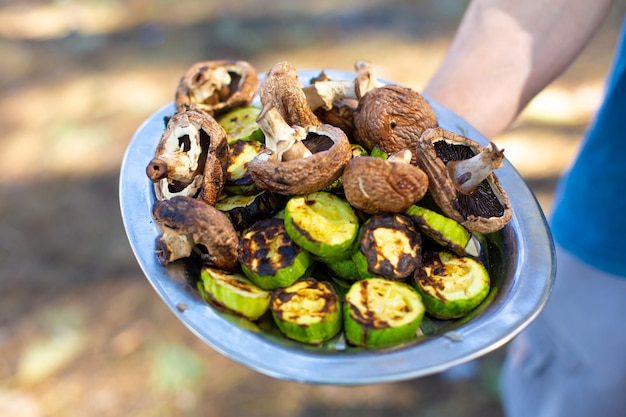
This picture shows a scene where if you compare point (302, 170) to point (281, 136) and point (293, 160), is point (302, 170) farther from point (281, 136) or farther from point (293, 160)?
point (281, 136)

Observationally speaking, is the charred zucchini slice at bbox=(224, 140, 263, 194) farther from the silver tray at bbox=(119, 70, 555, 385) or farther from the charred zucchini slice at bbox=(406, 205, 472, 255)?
the charred zucchini slice at bbox=(406, 205, 472, 255)

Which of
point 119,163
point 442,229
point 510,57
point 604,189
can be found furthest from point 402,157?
point 119,163

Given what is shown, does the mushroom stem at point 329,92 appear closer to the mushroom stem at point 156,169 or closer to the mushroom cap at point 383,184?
the mushroom cap at point 383,184

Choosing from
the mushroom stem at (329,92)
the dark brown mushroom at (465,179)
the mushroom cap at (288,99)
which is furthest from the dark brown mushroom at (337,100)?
the dark brown mushroom at (465,179)

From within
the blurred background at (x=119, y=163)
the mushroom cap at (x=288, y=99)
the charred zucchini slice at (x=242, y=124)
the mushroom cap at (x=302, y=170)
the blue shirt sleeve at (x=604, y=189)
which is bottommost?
the blurred background at (x=119, y=163)

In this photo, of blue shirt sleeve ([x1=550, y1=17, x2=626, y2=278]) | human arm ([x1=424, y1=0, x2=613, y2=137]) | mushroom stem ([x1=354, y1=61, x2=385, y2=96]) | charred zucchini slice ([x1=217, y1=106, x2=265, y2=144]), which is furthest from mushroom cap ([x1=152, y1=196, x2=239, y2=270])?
blue shirt sleeve ([x1=550, y1=17, x2=626, y2=278])
